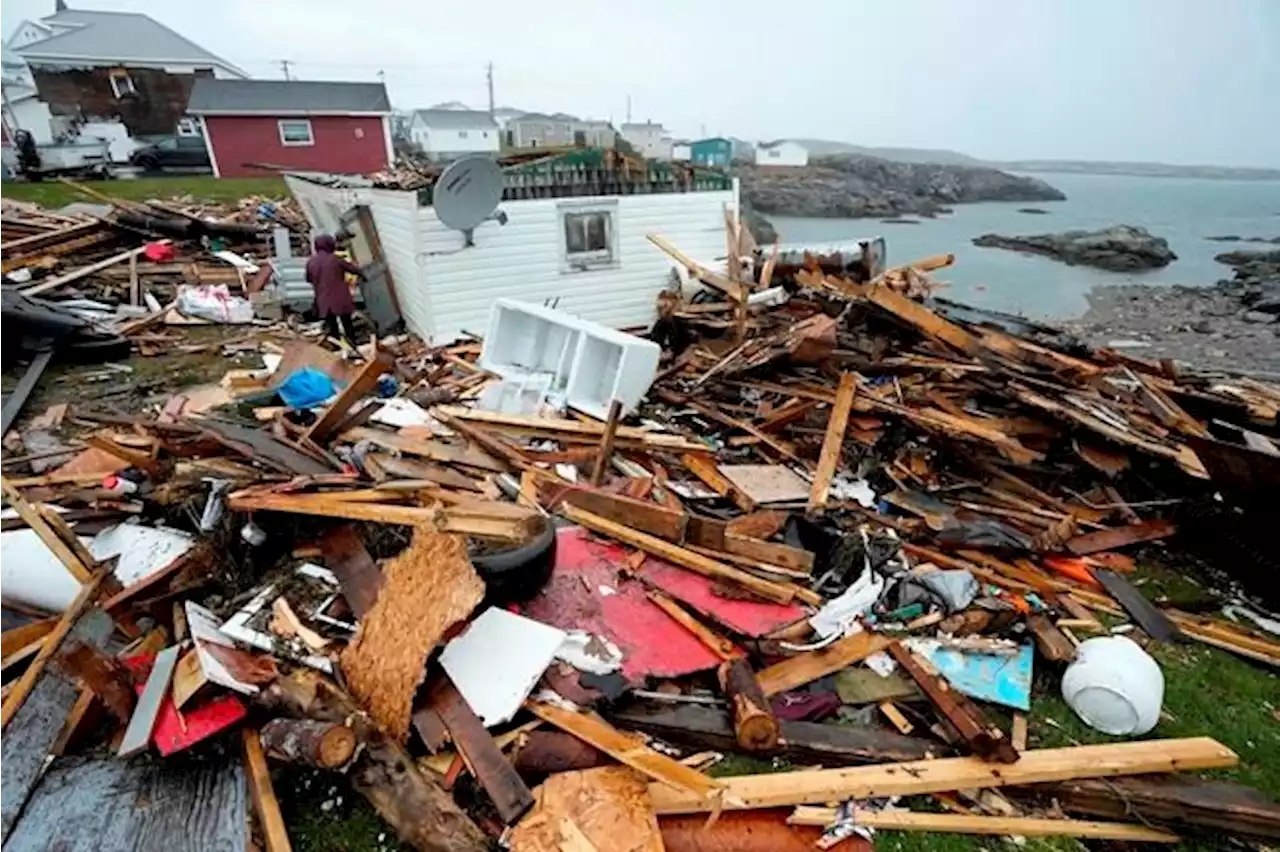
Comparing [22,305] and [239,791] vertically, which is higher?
[22,305]

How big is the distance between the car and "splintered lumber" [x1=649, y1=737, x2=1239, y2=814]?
3849 centimetres

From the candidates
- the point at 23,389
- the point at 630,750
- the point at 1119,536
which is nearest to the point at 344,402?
the point at 630,750

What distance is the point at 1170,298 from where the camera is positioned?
1089 inches

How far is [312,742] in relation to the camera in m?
3.04

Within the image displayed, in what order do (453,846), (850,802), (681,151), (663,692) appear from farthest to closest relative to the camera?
(681,151), (663,692), (850,802), (453,846)

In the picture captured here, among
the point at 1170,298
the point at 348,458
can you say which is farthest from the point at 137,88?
the point at 1170,298

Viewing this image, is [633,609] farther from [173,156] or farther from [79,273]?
[173,156]

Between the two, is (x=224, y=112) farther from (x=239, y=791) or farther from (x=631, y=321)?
(x=239, y=791)

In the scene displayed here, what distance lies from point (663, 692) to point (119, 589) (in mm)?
3438

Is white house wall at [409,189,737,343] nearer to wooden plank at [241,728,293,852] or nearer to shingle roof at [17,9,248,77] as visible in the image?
wooden plank at [241,728,293,852]

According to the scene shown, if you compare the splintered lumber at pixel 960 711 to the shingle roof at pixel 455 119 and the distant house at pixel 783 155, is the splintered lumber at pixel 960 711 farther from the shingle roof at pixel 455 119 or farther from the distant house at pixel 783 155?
the distant house at pixel 783 155

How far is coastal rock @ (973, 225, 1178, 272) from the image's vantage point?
1436 inches

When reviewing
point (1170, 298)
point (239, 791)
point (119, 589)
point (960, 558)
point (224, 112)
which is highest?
point (224, 112)

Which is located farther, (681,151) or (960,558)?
(681,151)
